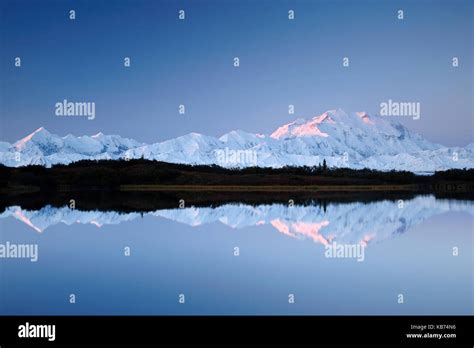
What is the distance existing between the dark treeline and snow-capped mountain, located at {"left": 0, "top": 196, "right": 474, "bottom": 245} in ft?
23.0

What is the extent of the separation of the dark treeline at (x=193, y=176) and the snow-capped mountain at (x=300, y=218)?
701 centimetres

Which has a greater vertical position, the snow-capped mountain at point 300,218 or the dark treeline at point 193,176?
the dark treeline at point 193,176

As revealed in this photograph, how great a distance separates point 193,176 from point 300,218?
15.8 m

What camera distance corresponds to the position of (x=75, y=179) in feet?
83.9

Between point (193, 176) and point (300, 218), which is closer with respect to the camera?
point (300, 218)

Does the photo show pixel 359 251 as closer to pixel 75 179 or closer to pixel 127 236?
pixel 127 236

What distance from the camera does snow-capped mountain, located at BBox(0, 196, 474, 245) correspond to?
11.4m

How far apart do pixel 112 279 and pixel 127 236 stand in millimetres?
3175

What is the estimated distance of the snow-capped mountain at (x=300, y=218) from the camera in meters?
11.4

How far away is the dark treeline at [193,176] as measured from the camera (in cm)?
2338

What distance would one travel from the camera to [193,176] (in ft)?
Answer: 94.4

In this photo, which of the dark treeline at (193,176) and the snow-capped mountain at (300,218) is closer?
the snow-capped mountain at (300,218)
